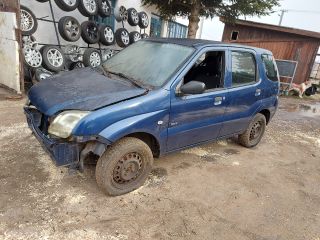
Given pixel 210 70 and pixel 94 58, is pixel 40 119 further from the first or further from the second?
pixel 94 58

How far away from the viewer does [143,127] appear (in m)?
3.32

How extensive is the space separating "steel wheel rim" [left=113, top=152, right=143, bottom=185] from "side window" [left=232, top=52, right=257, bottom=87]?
1.93 metres

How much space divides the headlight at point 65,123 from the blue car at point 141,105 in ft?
0.03

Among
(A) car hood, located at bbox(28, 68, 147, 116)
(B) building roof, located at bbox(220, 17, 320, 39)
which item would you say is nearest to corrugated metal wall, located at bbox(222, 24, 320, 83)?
(B) building roof, located at bbox(220, 17, 320, 39)

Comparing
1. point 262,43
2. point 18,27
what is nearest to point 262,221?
point 18,27

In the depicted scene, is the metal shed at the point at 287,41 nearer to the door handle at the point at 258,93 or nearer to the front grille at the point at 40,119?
the door handle at the point at 258,93

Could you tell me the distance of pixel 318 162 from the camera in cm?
538

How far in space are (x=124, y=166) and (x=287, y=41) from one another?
1393 centimetres

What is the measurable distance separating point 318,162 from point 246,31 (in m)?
11.6

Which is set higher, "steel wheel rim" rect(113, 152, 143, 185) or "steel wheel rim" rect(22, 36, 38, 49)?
"steel wheel rim" rect(22, 36, 38, 49)

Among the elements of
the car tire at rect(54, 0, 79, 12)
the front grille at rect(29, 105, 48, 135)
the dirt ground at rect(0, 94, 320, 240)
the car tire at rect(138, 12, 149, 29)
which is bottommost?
the dirt ground at rect(0, 94, 320, 240)

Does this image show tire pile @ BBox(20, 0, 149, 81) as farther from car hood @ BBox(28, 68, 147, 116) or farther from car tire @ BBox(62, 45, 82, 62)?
car hood @ BBox(28, 68, 147, 116)

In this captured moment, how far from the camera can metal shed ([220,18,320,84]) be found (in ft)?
47.4

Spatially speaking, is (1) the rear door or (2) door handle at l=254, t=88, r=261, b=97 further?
(2) door handle at l=254, t=88, r=261, b=97
